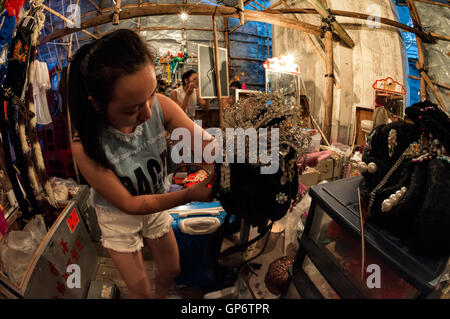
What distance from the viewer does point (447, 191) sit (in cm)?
43

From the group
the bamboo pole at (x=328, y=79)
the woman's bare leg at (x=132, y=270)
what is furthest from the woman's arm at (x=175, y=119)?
the bamboo pole at (x=328, y=79)

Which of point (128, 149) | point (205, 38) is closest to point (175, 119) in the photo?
point (128, 149)

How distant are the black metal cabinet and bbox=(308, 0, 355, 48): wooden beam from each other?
109 inches

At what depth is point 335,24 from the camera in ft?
8.25

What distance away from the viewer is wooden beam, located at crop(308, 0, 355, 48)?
239 cm

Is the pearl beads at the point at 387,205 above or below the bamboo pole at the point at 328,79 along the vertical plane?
below

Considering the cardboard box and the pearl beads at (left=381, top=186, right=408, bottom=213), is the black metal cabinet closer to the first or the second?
the pearl beads at (left=381, top=186, right=408, bottom=213)

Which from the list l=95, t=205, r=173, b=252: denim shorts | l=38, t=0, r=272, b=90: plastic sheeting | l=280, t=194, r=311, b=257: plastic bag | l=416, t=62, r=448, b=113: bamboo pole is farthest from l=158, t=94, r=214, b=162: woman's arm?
l=38, t=0, r=272, b=90: plastic sheeting

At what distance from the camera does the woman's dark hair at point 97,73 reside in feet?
1.42

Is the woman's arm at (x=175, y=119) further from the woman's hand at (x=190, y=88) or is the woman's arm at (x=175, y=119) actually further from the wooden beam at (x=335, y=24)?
the wooden beam at (x=335, y=24)

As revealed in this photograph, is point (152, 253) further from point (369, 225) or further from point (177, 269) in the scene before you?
point (369, 225)

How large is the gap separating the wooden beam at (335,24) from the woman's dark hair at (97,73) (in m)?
2.92

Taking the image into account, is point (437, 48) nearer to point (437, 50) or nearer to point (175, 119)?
point (437, 50)

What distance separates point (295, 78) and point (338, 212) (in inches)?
103
